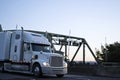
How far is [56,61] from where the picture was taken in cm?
2311

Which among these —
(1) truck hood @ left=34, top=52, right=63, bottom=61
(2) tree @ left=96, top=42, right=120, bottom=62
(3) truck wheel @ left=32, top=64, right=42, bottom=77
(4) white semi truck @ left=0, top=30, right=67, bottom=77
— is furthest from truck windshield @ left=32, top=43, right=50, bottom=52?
(2) tree @ left=96, top=42, right=120, bottom=62

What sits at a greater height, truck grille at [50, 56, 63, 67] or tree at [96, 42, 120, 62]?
tree at [96, 42, 120, 62]

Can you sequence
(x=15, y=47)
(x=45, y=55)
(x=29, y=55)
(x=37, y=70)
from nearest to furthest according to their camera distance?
1. (x=37, y=70)
2. (x=45, y=55)
3. (x=29, y=55)
4. (x=15, y=47)

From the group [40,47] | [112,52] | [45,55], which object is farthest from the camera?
[112,52]

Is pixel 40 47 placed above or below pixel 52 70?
above

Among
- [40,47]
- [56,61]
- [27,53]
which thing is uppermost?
[40,47]

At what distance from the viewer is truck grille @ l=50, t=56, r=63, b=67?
74.9 feet

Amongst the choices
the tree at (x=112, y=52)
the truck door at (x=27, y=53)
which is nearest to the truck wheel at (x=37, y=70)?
the truck door at (x=27, y=53)

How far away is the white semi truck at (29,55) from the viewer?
2283 centimetres

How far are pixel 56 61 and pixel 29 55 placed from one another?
2.72 m

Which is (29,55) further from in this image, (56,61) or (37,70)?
(56,61)

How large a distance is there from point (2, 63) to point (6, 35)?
2.90 m

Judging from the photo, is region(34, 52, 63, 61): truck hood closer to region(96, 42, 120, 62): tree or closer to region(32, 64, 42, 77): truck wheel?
region(32, 64, 42, 77): truck wheel

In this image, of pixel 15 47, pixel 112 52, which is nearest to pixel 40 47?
pixel 15 47
